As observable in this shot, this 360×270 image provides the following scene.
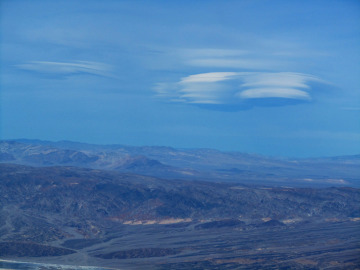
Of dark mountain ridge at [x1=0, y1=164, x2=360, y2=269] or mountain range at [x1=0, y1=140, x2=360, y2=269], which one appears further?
dark mountain ridge at [x1=0, y1=164, x2=360, y2=269]

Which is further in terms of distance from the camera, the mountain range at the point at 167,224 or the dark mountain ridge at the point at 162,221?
the dark mountain ridge at the point at 162,221

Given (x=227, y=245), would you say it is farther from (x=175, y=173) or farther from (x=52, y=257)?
(x=175, y=173)

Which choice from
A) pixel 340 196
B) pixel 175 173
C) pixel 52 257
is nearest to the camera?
pixel 52 257

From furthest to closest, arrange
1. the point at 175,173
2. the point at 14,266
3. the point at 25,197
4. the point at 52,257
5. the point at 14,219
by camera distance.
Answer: the point at 175,173 < the point at 25,197 < the point at 14,219 < the point at 52,257 < the point at 14,266

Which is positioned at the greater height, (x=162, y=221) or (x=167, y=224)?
(x=162, y=221)

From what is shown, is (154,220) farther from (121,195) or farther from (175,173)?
(175,173)

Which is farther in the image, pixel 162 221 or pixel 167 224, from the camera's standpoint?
pixel 162 221

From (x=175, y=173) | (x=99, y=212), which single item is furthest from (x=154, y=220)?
(x=175, y=173)

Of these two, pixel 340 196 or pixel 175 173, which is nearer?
pixel 340 196

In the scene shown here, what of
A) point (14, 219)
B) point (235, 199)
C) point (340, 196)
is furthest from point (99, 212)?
point (340, 196)
